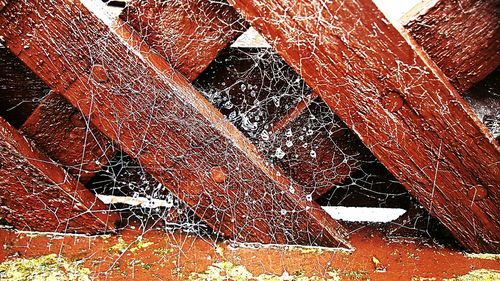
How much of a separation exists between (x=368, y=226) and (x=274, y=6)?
0.53 meters

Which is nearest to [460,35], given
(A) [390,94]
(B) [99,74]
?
(A) [390,94]

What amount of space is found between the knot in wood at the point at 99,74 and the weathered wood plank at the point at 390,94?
0.86 ft

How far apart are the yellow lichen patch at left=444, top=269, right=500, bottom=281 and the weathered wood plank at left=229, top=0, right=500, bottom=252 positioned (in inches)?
4.4

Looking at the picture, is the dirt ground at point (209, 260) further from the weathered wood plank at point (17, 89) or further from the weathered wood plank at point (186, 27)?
the weathered wood plank at point (186, 27)

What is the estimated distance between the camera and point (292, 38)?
2.76ft

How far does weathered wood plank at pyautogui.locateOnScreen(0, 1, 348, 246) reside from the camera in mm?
875

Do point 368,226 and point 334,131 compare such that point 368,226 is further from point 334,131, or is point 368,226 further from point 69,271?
point 69,271

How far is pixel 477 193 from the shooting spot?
929 mm

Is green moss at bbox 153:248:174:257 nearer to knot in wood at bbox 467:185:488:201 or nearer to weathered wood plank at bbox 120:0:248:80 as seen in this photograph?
weathered wood plank at bbox 120:0:248:80

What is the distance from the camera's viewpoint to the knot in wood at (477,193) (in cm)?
93

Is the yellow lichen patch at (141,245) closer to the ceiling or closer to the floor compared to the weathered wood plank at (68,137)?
closer to the floor

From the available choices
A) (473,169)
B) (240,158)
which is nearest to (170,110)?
(240,158)

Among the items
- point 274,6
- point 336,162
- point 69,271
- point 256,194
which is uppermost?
point 274,6

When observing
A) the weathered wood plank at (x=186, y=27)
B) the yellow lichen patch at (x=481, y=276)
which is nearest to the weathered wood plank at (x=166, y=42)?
the weathered wood plank at (x=186, y=27)
